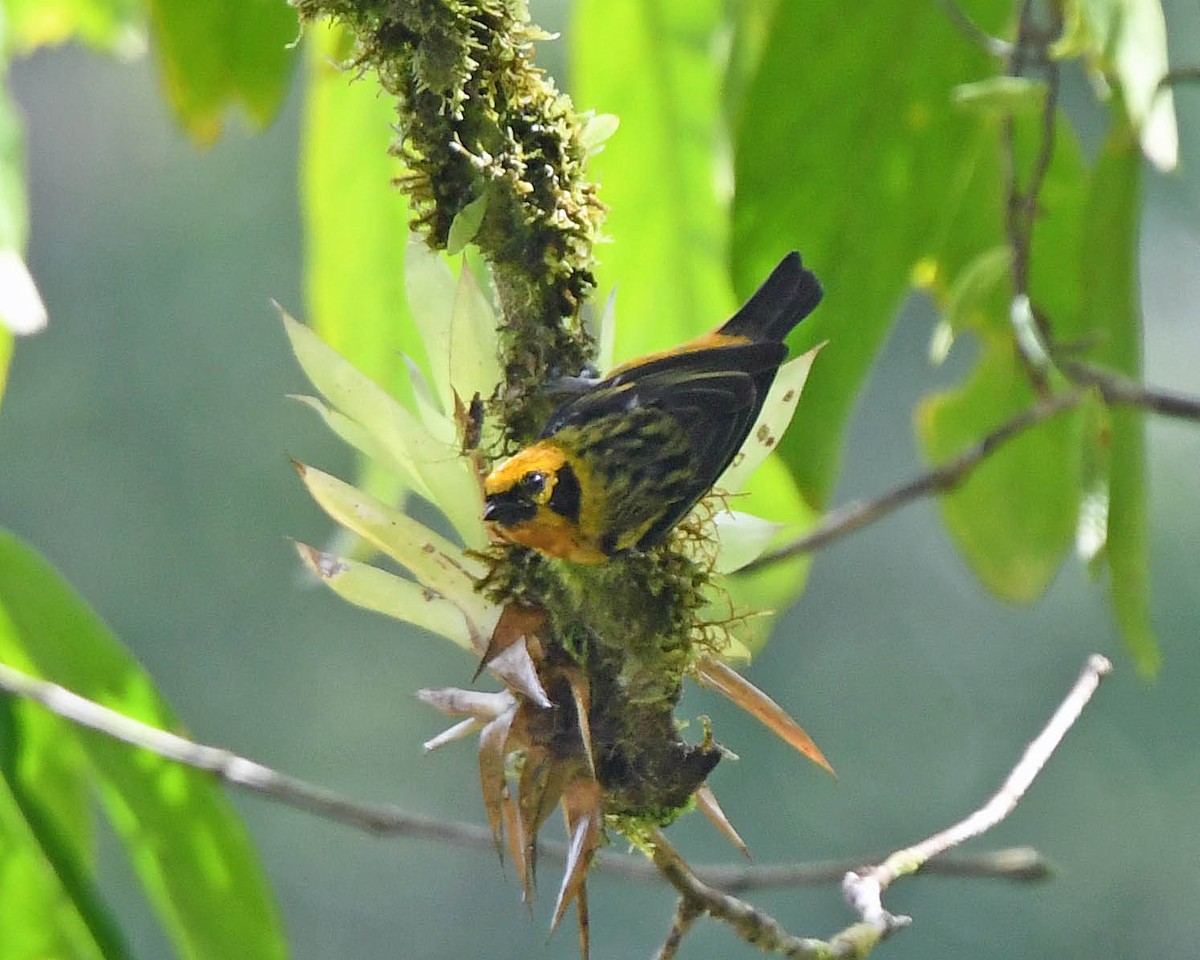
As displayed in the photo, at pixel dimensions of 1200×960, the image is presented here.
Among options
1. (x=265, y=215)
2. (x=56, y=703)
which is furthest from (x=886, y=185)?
(x=265, y=215)

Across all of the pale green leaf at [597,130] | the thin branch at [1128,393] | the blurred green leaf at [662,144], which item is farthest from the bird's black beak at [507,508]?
the thin branch at [1128,393]

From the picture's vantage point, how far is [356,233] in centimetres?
147

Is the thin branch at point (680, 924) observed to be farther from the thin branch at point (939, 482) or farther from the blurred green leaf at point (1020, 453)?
the blurred green leaf at point (1020, 453)

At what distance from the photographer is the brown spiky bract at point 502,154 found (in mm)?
868

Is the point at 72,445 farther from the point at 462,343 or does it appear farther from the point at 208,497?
the point at 462,343

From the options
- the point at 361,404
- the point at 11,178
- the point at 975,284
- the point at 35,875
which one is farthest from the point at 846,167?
the point at 35,875

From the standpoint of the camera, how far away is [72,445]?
6.47 m

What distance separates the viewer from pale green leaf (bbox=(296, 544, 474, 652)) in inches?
33.6

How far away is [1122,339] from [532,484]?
0.78 meters

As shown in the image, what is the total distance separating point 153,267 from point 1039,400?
5428 mm

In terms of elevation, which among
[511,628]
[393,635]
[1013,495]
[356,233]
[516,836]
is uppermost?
[356,233]

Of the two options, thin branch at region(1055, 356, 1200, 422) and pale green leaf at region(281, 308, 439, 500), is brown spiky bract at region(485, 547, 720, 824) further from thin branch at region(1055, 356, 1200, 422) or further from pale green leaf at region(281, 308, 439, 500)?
thin branch at region(1055, 356, 1200, 422)

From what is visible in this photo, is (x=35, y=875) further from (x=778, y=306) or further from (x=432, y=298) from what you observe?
(x=778, y=306)

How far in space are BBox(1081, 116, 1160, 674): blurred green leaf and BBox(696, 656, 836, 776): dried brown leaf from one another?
1.87 ft
